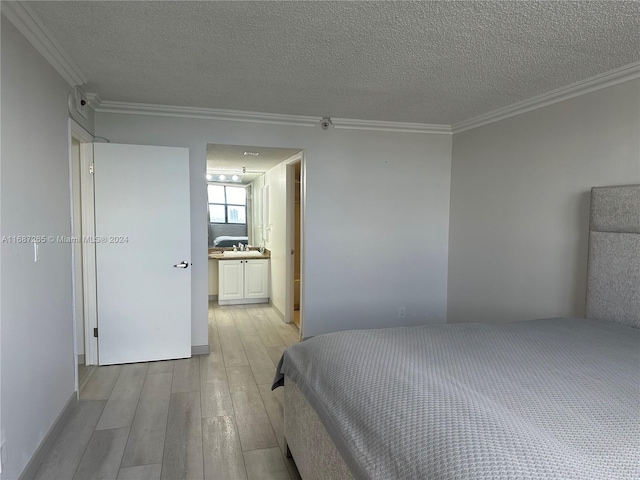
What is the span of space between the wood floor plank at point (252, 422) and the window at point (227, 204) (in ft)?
13.6

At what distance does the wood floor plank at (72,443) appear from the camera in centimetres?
211

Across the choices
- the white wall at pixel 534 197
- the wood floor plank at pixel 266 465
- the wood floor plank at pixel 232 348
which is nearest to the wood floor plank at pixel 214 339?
the wood floor plank at pixel 232 348

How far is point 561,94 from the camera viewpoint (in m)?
3.07

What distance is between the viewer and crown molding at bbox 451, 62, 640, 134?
2.63m

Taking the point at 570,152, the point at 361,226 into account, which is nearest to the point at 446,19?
the point at 570,152

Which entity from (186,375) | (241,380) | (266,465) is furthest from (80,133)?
(266,465)

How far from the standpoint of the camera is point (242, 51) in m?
2.42

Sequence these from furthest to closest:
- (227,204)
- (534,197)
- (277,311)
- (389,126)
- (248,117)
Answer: (227,204) → (277,311) → (389,126) → (248,117) → (534,197)

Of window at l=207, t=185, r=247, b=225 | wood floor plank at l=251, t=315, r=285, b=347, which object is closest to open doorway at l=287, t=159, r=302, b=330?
wood floor plank at l=251, t=315, r=285, b=347

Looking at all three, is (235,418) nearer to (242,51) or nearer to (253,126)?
(242,51)

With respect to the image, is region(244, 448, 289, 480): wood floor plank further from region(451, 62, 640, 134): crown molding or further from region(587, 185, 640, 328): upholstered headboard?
region(451, 62, 640, 134): crown molding

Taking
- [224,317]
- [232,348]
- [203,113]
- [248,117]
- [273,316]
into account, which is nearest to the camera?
[203,113]

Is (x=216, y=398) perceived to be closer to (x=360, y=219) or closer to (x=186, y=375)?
(x=186, y=375)

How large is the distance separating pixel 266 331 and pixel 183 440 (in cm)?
234
